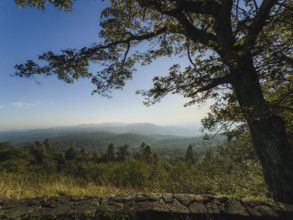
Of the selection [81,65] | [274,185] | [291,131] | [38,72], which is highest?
[81,65]

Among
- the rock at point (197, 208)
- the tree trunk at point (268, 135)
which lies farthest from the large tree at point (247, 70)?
the rock at point (197, 208)

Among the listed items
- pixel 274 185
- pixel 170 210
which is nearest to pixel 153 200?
pixel 170 210

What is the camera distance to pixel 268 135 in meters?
2.88

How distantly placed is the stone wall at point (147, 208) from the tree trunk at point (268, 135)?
556 mm

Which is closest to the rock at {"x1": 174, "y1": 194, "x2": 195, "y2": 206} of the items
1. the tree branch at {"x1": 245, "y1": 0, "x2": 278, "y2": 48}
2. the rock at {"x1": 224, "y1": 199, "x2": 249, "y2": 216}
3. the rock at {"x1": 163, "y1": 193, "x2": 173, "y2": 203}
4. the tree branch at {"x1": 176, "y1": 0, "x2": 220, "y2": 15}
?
the rock at {"x1": 163, "y1": 193, "x2": 173, "y2": 203}

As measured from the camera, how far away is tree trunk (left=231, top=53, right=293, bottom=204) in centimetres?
272

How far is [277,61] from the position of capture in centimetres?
205

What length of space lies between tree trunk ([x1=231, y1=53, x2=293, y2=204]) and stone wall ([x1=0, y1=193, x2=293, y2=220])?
56cm

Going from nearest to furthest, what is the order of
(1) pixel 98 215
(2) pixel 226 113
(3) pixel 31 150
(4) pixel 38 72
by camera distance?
→ (1) pixel 98 215 < (2) pixel 226 113 < (4) pixel 38 72 < (3) pixel 31 150

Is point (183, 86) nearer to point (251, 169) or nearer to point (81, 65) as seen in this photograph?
point (81, 65)

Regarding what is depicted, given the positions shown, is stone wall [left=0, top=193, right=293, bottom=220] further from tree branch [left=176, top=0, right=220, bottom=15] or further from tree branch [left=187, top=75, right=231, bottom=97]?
tree branch [left=176, top=0, right=220, bottom=15]

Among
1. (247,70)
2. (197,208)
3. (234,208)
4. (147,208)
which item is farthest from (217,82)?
(147,208)

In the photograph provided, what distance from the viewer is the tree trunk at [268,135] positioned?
272cm

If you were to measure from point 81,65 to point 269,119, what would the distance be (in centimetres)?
604
